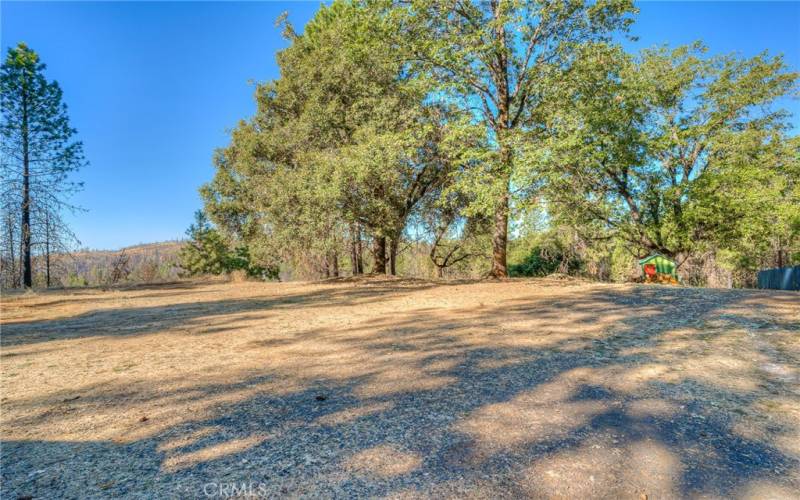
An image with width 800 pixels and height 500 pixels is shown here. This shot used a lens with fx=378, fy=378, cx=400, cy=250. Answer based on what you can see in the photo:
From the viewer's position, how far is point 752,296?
6.65 meters

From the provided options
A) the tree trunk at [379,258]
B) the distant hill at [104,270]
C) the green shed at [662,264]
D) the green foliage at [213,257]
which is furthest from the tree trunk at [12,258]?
the green shed at [662,264]

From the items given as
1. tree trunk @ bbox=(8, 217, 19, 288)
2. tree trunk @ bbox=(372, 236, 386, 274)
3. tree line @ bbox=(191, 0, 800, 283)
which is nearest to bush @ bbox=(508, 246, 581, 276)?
tree line @ bbox=(191, 0, 800, 283)

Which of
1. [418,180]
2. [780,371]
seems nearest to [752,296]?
[780,371]

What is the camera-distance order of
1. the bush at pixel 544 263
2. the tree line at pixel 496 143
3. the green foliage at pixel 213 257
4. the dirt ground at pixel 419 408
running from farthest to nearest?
the green foliage at pixel 213 257, the bush at pixel 544 263, the tree line at pixel 496 143, the dirt ground at pixel 419 408

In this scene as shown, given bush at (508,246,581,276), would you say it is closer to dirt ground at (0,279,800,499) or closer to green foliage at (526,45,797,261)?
green foliage at (526,45,797,261)

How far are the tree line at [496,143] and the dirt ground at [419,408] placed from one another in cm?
553

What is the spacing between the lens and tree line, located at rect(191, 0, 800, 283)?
32.4ft

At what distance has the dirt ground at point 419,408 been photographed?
181cm

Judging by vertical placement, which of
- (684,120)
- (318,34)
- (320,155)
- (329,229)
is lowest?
(329,229)

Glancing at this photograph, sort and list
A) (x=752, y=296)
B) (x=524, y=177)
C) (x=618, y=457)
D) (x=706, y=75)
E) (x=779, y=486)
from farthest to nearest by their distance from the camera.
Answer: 1. (x=706, y=75)
2. (x=524, y=177)
3. (x=752, y=296)
4. (x=618, y=457)
5. (x=779, y=486)

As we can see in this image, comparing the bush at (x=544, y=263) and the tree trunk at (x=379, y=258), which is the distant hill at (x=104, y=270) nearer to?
the tree trunk at (x=379, y=258)

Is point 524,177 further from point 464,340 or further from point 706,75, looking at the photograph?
point 706,75

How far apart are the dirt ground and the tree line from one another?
18.1 ft

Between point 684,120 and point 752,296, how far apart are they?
490 inches
